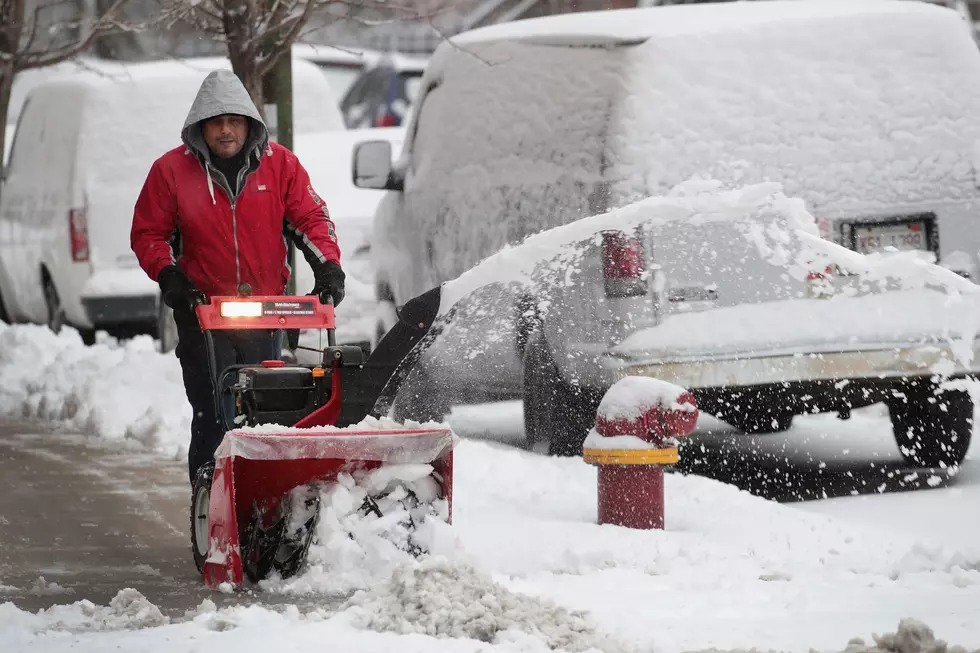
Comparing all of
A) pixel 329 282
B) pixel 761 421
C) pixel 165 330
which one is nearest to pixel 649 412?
pixel 329 282

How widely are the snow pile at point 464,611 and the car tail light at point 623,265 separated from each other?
2.37 m

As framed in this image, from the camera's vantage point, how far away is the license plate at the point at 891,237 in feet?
24.8

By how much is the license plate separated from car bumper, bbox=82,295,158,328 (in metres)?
6.86

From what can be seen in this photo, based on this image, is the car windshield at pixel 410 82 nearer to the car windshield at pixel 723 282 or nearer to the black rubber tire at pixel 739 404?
the black rubber tire at pixel 739 404

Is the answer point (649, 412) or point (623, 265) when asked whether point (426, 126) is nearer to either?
point (623, 265)

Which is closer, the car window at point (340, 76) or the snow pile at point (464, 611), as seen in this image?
the snow pile at point (464, 611)

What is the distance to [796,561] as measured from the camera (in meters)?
6.01

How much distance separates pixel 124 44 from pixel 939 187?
78.6 ft

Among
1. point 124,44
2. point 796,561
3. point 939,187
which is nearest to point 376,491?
point 796,561

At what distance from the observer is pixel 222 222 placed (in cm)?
618

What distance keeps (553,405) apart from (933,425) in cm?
202

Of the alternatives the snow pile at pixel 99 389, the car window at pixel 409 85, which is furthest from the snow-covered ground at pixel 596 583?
the car window at pixel 409 85

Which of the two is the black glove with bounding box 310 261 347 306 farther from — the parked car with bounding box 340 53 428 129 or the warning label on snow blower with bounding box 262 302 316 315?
the parked car with bounding box 340 53 428 129

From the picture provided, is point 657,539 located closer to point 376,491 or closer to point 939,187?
point 376,491
